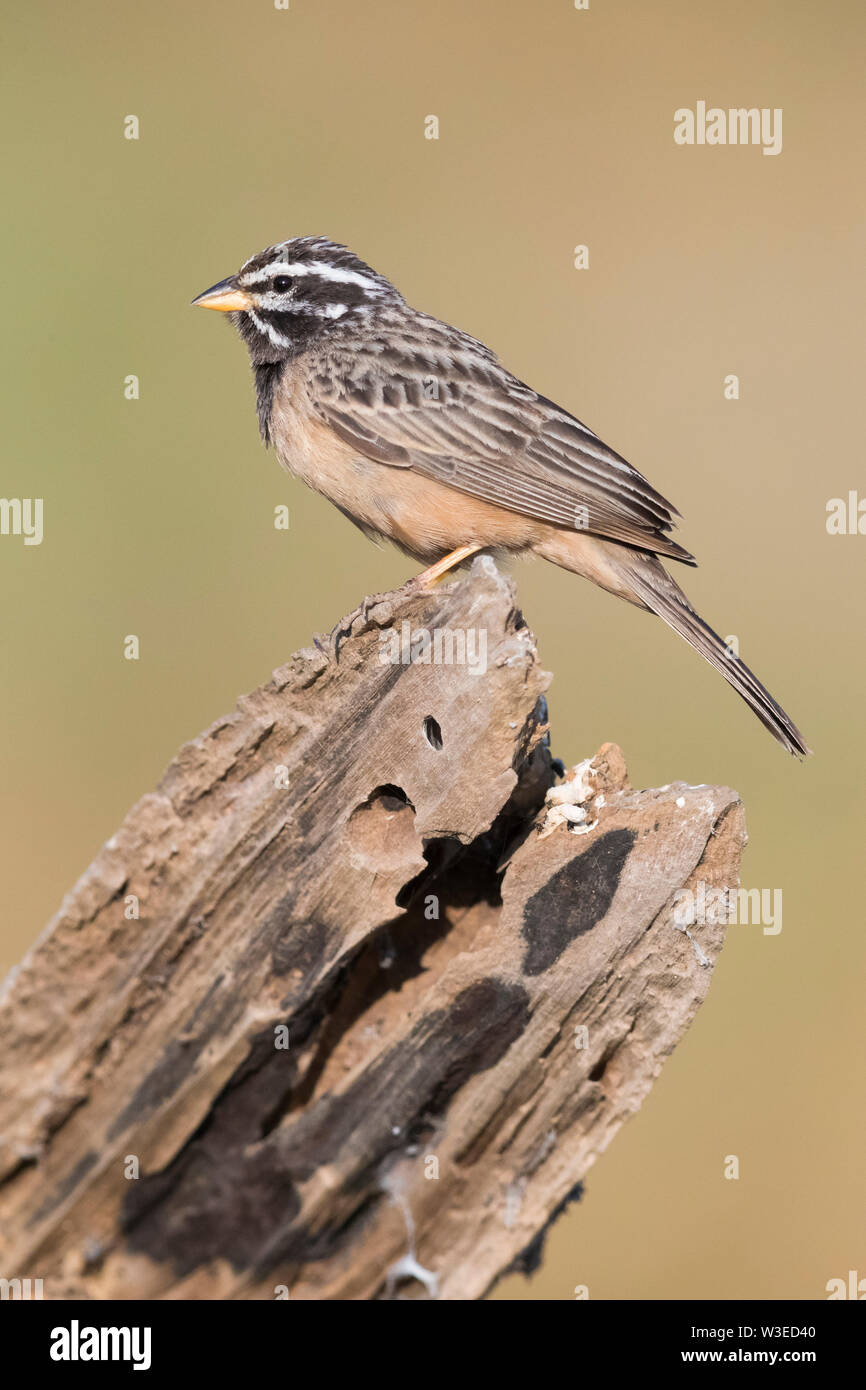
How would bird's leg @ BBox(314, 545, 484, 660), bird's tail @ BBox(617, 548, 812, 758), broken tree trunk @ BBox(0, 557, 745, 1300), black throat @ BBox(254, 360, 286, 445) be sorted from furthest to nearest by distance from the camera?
black throat @ BBox(254, 360, 286, 445) → bird's tail @ BBox(617, 548, 812, 758) → bird's leg @ BBox(314, 545, 484, 660) → broken tree trunk @ BBox(0, 557, 745, 1300)

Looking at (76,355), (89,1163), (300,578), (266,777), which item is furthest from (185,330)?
(89,1163)

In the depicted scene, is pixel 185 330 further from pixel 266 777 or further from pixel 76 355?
pixel 266 777

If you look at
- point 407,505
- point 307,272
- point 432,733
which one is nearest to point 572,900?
point 432,733

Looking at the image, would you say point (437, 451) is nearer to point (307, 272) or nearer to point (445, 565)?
point (445, 565)

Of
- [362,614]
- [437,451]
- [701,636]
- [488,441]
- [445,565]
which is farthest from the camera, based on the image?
[488,441]

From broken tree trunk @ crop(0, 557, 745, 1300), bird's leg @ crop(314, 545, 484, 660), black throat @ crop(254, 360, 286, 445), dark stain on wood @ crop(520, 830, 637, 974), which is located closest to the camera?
broken tree trunk @ crop(0, 557, 745, 1300)

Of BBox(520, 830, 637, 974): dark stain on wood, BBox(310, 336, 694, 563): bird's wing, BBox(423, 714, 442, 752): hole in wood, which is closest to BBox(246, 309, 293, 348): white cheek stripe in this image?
BBox(310, 336, 694, 563): bird's wing

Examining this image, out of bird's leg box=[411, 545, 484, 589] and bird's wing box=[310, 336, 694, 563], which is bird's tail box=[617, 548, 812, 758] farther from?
bird's leg box=[411, 545, 484, 589]

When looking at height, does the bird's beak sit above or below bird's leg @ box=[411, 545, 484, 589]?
above
